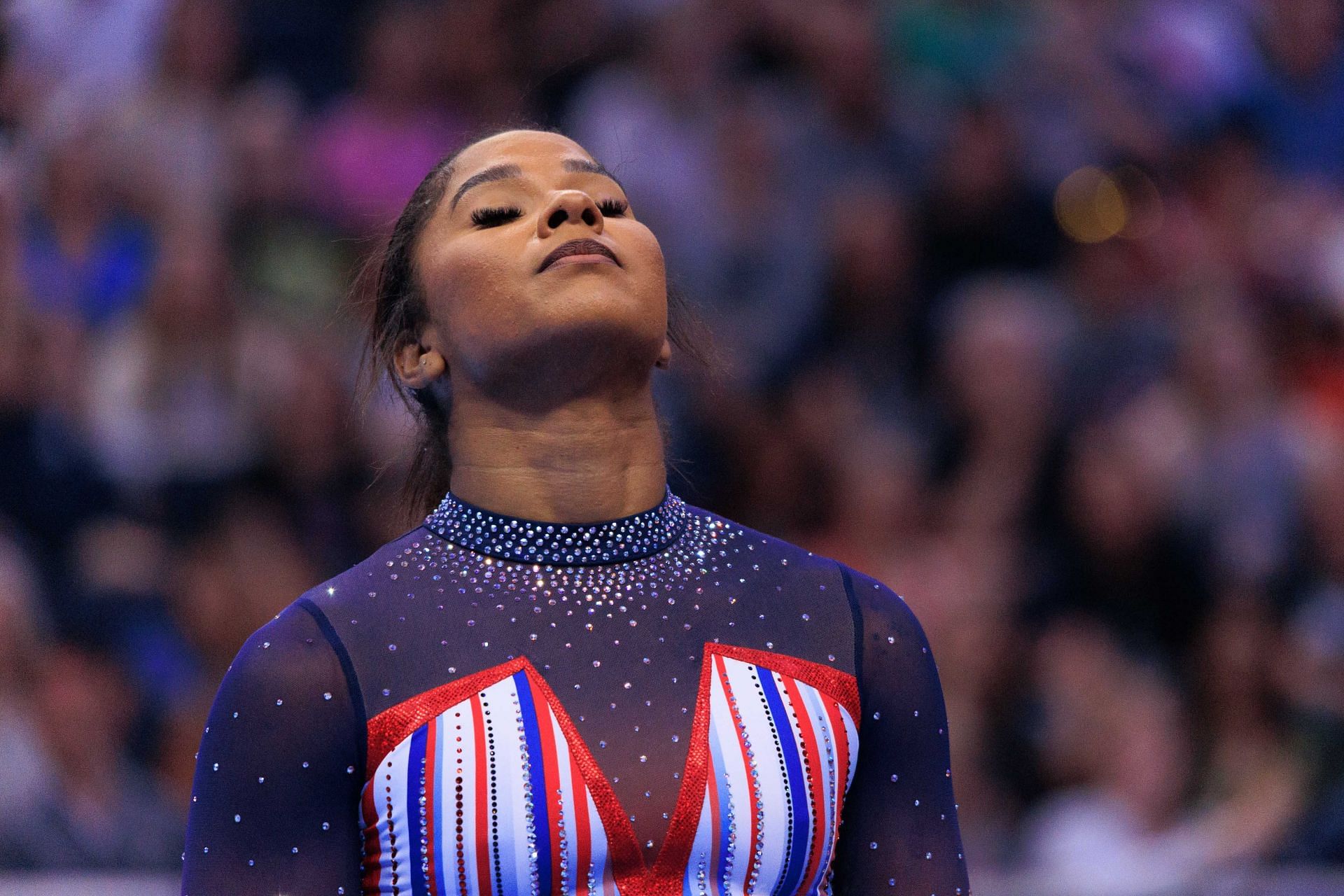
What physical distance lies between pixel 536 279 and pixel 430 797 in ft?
1.79

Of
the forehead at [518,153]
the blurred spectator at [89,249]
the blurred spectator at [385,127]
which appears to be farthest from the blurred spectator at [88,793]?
the forehead at [518,153]

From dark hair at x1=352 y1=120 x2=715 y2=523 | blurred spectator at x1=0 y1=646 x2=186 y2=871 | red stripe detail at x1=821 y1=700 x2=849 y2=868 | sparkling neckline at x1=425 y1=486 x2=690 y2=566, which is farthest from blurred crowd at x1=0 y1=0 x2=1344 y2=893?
red stripe detail at x1=821 y1=700 x2=849 y2=868

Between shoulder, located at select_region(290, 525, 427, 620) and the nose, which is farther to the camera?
the nose

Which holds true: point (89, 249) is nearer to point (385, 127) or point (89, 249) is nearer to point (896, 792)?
point (385, 127)

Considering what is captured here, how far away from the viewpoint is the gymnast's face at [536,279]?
5.75 ft

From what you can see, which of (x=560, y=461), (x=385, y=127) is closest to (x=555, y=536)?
(x=560, y=461)

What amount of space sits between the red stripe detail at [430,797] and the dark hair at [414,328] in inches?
16.8

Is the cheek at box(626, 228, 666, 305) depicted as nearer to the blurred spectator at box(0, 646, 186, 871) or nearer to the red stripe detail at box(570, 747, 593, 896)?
the red stripe detail at box(570, 747, 593, 896)

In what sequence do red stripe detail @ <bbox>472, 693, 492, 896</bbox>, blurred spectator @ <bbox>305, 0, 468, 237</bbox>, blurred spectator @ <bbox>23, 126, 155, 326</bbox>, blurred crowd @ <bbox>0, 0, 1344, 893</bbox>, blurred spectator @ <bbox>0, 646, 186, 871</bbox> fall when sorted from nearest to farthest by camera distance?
red stripe detail @ <bbox>472, 693, 492, 896</bbox>
blurred spectator @ <bbox>0, 646, 186, 871</bbox>
blurred crowd @ <bbox>0, 0, 1344, 893</bbox>
blurred spectator @ <bbox>23, 126, 155, 326</bbox>
blurred spectator @ <bbox>305, 0, 468, 237</bbox>

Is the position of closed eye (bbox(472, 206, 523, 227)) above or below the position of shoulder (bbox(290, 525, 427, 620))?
above

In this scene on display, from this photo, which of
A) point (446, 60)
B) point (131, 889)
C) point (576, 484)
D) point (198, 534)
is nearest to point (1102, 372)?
point (446, 60)

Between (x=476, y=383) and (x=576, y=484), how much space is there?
159 millimetres

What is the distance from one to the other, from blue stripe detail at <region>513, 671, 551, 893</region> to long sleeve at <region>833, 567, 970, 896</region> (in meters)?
0.36

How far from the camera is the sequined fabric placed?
1.59m
